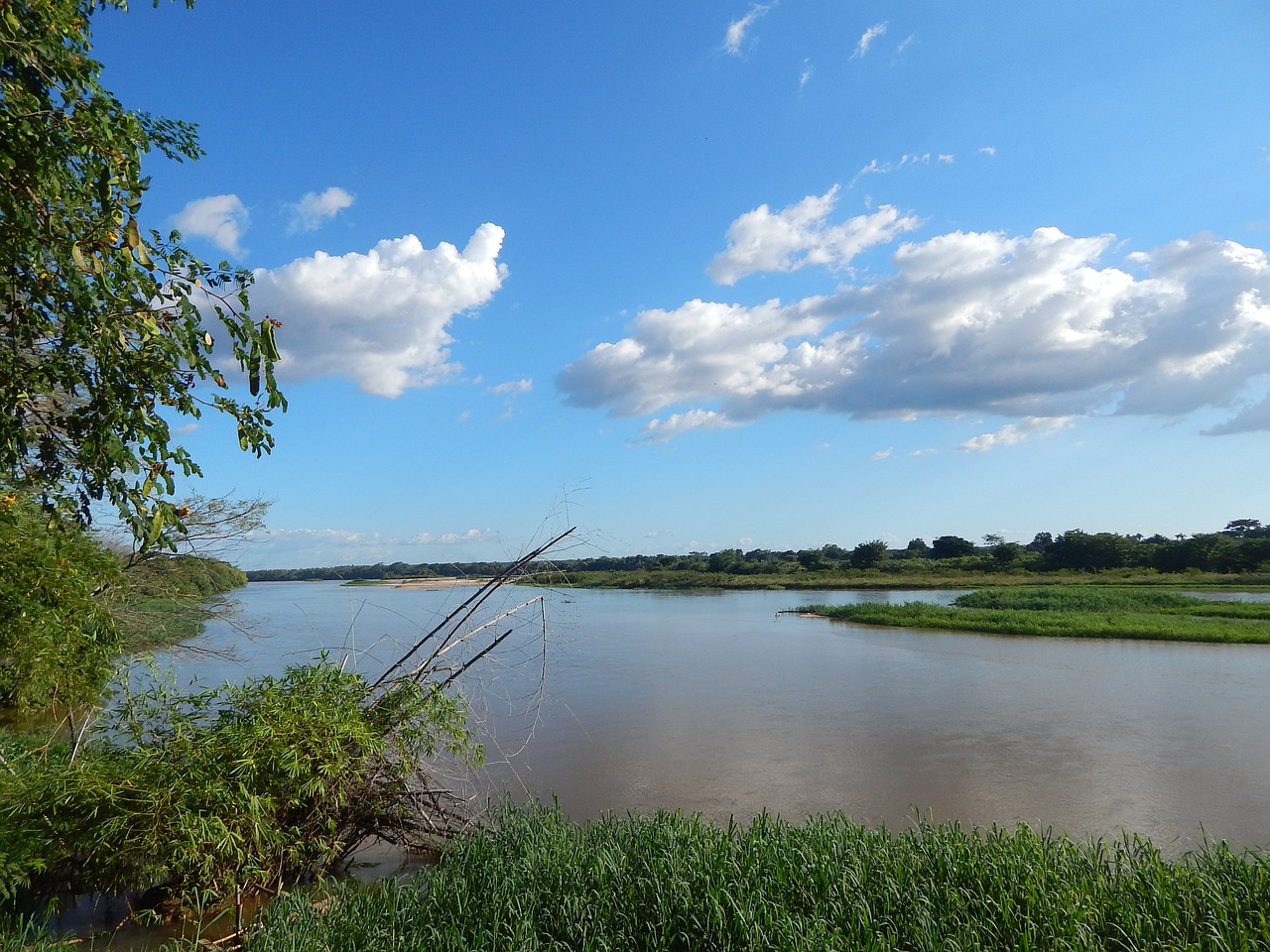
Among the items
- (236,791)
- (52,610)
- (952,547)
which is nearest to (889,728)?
(236,791)

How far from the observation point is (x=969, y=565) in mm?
55000

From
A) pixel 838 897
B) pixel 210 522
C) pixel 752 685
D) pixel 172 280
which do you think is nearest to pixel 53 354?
pixel 172 280

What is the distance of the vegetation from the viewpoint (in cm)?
4166

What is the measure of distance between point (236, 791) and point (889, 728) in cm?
892

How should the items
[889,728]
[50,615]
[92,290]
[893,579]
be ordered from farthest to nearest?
[893,579]
[889,728]
[50,615]
[92,290]

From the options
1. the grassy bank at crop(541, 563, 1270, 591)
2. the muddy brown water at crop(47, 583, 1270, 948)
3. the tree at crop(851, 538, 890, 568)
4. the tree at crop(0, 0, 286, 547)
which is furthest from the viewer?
the tree at crop(851, 538, 890, 568)

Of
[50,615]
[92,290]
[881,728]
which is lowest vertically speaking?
[881,728]

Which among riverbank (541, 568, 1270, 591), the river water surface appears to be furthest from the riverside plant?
riverbank (541, 568, 1270, 591)

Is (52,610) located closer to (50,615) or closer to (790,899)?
(50,615)

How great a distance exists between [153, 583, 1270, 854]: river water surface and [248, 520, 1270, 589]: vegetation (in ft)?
49.8

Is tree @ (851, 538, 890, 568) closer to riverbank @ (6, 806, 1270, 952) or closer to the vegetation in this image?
the vegetation

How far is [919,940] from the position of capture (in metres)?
3.72

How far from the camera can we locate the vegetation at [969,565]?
137 ft

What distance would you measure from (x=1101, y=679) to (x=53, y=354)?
16537 millimetres
